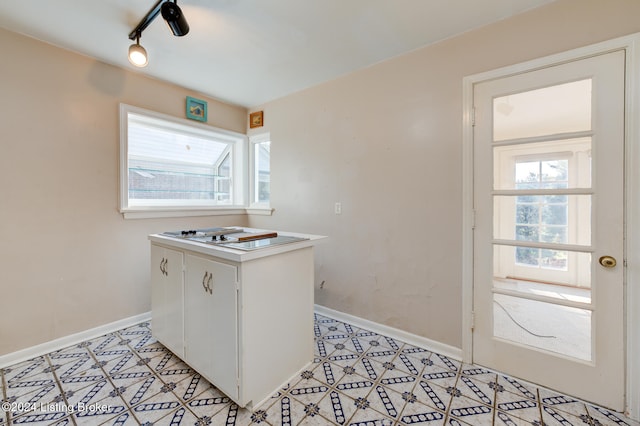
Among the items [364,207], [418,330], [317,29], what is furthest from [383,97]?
[418,330]

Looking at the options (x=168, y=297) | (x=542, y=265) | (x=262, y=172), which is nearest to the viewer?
(x=542, y=265)

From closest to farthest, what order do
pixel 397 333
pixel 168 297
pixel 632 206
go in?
Result: 1. pixel 632 206
2. pixel 168 297
3. pixel 397 333

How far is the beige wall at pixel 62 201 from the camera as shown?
1.98m

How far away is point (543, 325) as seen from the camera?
1.75m

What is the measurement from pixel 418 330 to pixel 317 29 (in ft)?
8.20

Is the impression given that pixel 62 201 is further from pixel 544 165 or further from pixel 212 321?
pixel 544 165

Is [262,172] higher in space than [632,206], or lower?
higher

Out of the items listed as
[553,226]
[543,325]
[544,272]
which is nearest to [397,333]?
[543,325]

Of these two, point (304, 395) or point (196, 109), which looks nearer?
point (304, 395)

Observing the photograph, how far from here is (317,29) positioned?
76.7 inches

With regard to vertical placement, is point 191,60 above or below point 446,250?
above

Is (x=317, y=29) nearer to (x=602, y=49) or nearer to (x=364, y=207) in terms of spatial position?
(x=364, y=207)

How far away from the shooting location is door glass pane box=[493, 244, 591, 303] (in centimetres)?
163

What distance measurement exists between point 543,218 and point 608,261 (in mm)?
379
